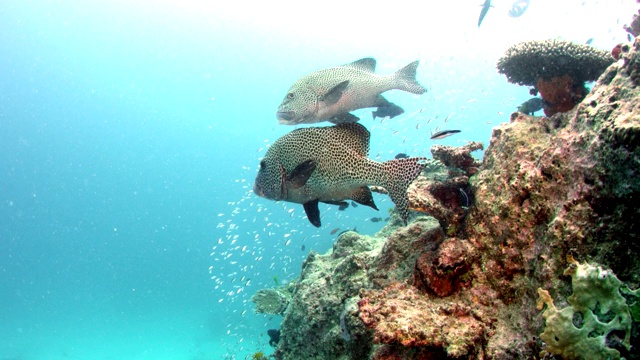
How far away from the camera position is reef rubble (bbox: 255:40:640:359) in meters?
2.01

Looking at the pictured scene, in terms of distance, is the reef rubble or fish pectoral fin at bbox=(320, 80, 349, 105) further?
fish pectoral fin at bbox=(320, 80, 349, 105)

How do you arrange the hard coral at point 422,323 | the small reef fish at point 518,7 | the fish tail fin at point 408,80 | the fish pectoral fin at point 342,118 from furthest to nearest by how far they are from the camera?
the small reef fish at point 518,7 < the fish tail fin at point 408,80 < the fish pectoral fin at point 342,118 < the hard coral at point 422,323

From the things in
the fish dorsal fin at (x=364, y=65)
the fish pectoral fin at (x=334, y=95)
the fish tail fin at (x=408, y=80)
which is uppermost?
the fish dorsal fin at (x=364, y=65)

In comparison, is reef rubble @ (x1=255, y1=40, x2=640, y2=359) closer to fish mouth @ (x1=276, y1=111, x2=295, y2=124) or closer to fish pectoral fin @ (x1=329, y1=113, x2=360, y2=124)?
fish pectoral fin @ (x1=329, y1=113, x2=360, y2=124)

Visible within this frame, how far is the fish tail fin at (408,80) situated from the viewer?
4.70 metres

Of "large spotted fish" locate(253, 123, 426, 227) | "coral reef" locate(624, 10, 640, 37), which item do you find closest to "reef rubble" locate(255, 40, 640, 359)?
"large spotted fish" locate(253, 123, 426, 227)

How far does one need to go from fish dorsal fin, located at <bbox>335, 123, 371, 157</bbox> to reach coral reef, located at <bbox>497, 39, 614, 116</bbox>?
238cm

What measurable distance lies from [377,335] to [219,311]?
234ft

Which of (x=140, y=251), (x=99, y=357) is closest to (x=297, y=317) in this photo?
(x=99, y=357)

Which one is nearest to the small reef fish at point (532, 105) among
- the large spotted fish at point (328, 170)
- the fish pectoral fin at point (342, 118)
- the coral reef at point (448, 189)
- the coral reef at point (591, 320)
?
the coral reef at point (448, 189)

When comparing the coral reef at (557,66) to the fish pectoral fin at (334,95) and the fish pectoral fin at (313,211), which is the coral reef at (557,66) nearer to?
the fish pectoral fin at (334,95)

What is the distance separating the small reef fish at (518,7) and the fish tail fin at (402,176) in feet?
50.0

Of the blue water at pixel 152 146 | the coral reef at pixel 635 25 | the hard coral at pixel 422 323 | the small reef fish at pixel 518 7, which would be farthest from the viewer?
the blue water at pixel 152 146

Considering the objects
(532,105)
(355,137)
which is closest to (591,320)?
(355,137)
